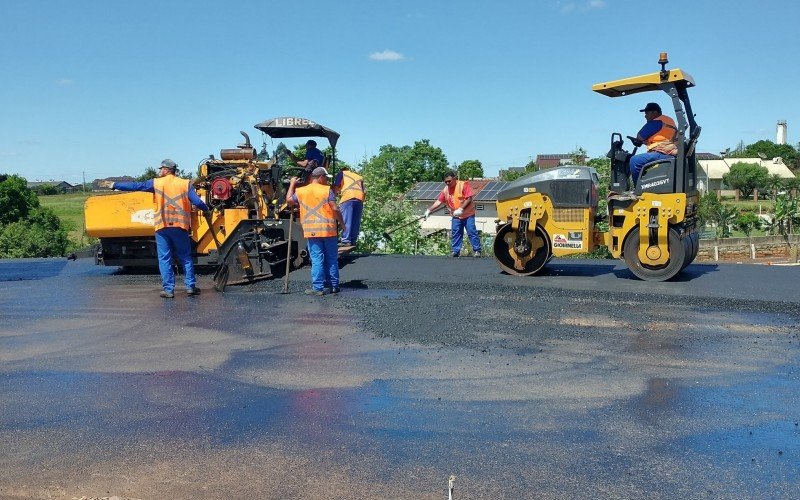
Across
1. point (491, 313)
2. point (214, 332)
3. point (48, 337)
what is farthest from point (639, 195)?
point (48, 337)

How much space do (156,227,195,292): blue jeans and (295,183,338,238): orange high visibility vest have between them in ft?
4.86

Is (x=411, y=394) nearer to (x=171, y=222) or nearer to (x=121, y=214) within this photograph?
(x=171, y=222)

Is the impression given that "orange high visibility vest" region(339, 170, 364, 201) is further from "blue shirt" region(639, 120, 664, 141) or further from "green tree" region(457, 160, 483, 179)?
"green tree" region(457, 160, 483, 179)

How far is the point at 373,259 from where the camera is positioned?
11.4 m

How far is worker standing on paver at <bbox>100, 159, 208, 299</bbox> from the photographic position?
8.80 metres

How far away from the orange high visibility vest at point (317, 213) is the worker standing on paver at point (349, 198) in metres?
2.48

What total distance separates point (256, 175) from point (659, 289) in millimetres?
5493

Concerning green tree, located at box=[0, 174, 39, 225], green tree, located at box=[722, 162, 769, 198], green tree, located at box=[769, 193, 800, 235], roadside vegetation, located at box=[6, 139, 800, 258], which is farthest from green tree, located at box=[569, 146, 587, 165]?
green tree, located at box=[722, 162, 769, 198]

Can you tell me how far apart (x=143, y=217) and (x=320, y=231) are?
321 cm

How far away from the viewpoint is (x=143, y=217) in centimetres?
1050

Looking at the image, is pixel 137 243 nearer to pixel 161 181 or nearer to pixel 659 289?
pixel 161 181

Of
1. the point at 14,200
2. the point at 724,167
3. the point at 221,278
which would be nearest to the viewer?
the point at 221,278

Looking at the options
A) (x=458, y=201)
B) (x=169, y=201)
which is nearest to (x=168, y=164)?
(x=169, y=201)

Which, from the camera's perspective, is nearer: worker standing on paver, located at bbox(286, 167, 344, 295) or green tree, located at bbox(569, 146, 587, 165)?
worker standing on paver, located at bbox(286, 167, 344, 295)
